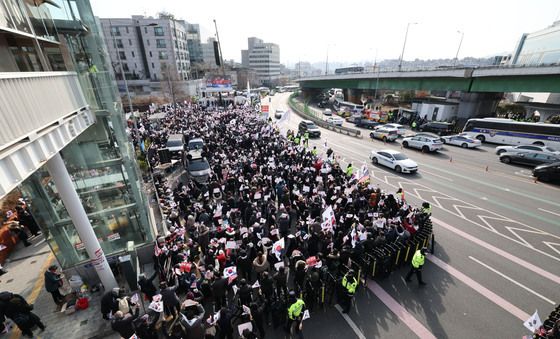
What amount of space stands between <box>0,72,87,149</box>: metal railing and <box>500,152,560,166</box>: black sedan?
28959mm

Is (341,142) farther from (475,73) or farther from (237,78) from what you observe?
(237,78)

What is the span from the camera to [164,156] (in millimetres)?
20000

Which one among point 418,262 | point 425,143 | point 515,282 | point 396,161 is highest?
point 418,262

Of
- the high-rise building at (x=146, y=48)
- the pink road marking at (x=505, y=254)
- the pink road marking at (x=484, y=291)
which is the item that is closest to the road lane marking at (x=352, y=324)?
the pink road marking at (x=484, y=291)

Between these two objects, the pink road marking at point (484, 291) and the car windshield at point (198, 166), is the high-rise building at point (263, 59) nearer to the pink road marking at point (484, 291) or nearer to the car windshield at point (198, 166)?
the car windshield at point (198, 166)

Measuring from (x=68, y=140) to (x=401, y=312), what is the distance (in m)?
10.5

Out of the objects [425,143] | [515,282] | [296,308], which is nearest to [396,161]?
[425,143]

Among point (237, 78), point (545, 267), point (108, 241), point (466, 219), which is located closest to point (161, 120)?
point (108, 241)

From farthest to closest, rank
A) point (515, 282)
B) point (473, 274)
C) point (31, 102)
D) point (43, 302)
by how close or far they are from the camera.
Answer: point (473, 274)
point (515, 282)
point (43, 302)
point (31, 102)

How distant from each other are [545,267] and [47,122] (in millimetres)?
16282

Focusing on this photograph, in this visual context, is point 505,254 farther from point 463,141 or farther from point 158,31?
point 158,31

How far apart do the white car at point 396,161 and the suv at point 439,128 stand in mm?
15848

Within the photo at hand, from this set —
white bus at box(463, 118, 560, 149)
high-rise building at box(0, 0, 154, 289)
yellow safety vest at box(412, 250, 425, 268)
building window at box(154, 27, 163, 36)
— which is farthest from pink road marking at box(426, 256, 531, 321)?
building window at box(154, 27, 163, 36)

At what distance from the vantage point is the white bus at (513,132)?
22328 millimetres
